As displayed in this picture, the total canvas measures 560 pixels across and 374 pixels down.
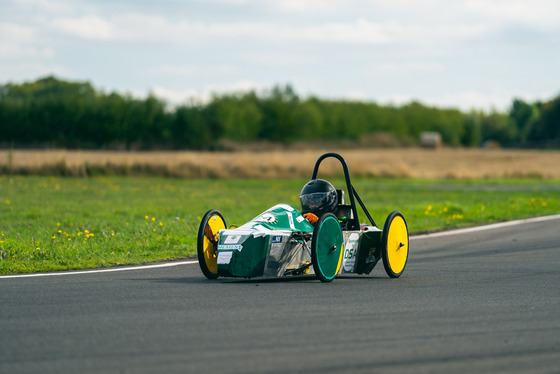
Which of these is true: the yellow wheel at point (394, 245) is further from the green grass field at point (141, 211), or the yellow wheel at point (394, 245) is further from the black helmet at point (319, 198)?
the green grass field at point (141, 211)

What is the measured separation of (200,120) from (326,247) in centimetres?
7528

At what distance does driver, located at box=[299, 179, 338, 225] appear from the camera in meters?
11.3

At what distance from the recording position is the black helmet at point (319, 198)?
11.3 metres

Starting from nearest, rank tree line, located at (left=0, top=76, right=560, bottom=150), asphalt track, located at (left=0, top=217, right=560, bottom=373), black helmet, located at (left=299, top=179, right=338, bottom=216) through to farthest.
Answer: asphalt track, located at (left=0, top=217, right=560, bottom=373), black helmet, located at (left=299, top=179, right=338, bottom=216), tree line, located at (left=0, top=76, right=560, bottom=150)

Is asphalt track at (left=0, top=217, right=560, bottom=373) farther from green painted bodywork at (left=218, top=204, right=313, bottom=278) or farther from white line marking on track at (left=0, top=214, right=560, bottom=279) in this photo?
white line marking on track at (left=0, top=214, right=560, bottom=279)

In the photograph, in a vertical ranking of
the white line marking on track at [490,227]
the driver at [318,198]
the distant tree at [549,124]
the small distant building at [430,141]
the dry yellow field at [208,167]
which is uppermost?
the distant tree at [549,124]

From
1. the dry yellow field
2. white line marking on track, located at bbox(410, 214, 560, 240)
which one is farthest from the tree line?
white line marking on track, located at bbox(410, 214, 560, 240)

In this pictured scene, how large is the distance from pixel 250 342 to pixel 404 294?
126 inches

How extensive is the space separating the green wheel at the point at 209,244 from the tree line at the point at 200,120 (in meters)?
50.8

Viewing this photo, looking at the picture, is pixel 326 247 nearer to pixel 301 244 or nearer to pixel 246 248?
pixel 301 244

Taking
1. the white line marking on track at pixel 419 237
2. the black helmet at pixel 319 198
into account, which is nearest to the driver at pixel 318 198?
the black helmet at pixel 319 198

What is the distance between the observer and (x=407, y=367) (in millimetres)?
5992

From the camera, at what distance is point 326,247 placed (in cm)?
1026

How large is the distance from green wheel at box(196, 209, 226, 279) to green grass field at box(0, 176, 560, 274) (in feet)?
8.42
